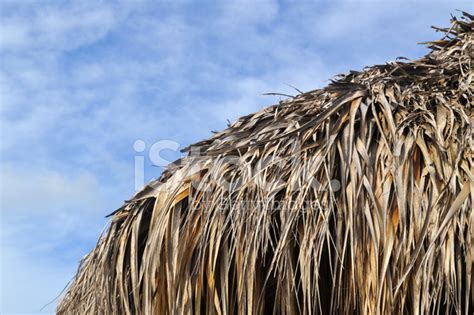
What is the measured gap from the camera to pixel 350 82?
3357 mm

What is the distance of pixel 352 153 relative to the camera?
2.91 metres

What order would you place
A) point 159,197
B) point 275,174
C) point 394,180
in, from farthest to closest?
point 159,197 < point 275,174 < point 394,180

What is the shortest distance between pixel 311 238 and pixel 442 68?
103cm

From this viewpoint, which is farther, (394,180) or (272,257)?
(272,257)

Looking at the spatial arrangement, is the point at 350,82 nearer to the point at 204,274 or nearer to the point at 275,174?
the point at 275,174

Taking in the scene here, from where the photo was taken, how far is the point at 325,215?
9.30 feet

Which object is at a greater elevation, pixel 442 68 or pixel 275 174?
pixel 442 68

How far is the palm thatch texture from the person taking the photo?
2723mm

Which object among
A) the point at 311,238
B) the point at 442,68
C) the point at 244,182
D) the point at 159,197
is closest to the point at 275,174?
the point at 244,182

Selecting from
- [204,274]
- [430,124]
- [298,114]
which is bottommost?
[204,274]

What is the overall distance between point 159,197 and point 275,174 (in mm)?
548

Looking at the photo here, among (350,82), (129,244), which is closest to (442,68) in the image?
(350,82)

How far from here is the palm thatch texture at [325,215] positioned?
8.93 feet

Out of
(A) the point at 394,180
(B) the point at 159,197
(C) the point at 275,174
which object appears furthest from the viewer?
(B) the point at 159,197
